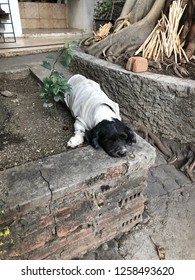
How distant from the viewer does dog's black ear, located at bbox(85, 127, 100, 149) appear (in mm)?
1903

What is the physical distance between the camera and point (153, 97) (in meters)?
3.12

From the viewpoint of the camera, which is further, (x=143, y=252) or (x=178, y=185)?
(x=178, y=185)

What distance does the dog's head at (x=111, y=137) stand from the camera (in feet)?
5.95

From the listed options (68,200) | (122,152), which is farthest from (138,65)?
(68,200)

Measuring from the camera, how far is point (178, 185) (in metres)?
Answer: 2.87

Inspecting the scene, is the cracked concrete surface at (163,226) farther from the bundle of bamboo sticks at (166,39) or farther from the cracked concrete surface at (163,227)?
the bundle of bamboo sticks at (166,39)

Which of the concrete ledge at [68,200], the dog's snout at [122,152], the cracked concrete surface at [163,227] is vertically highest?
the dog's snout at [122,152]

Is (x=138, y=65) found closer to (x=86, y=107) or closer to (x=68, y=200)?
(x=86, y=107)

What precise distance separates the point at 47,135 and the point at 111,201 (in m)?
0.92

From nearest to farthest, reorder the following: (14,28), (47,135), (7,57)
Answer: (47,135) < (7,57) < (14,28)

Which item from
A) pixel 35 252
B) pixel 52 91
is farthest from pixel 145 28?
pixel 35 252

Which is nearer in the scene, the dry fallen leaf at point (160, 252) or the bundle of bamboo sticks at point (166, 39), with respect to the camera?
the dry fallen leaf at point (160, 252)

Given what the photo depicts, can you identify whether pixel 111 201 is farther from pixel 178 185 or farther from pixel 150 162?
pixel 178 185

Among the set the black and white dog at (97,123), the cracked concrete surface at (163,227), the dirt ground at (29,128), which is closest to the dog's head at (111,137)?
the black and white dog at (97,123)
